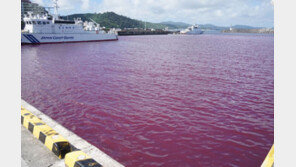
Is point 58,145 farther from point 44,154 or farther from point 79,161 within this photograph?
point 79,161

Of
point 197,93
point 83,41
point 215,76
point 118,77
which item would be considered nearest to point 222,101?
point 197,93

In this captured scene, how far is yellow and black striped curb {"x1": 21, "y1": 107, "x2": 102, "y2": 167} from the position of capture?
4445 millimetres

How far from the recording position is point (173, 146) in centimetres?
736

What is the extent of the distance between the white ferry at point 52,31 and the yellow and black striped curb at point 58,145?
150 ft

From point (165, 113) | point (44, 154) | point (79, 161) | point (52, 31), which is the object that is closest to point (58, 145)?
point (44, 154)

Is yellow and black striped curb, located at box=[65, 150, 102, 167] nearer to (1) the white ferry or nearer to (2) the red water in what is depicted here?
(2) the red water

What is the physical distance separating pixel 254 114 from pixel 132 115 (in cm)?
620

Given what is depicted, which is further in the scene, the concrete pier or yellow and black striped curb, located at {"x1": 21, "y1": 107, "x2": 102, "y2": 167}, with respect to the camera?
the concrete pier

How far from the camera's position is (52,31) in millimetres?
49375

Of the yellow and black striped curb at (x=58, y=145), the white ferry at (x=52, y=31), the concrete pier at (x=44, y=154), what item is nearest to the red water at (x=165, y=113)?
the concrete pier at (x=44, y=154)

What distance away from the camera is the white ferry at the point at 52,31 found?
151ft

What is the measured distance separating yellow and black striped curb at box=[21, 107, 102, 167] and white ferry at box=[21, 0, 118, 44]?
45.7 metres

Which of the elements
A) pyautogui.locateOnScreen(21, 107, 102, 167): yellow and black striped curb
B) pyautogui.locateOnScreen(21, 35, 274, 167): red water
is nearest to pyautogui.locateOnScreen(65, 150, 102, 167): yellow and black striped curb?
pyautogui.locateOnScreen(21, 107, 102, 167): yellow and black striped curb

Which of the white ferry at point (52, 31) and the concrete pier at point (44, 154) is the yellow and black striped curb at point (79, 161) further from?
the white ferry at point (52, 31)
